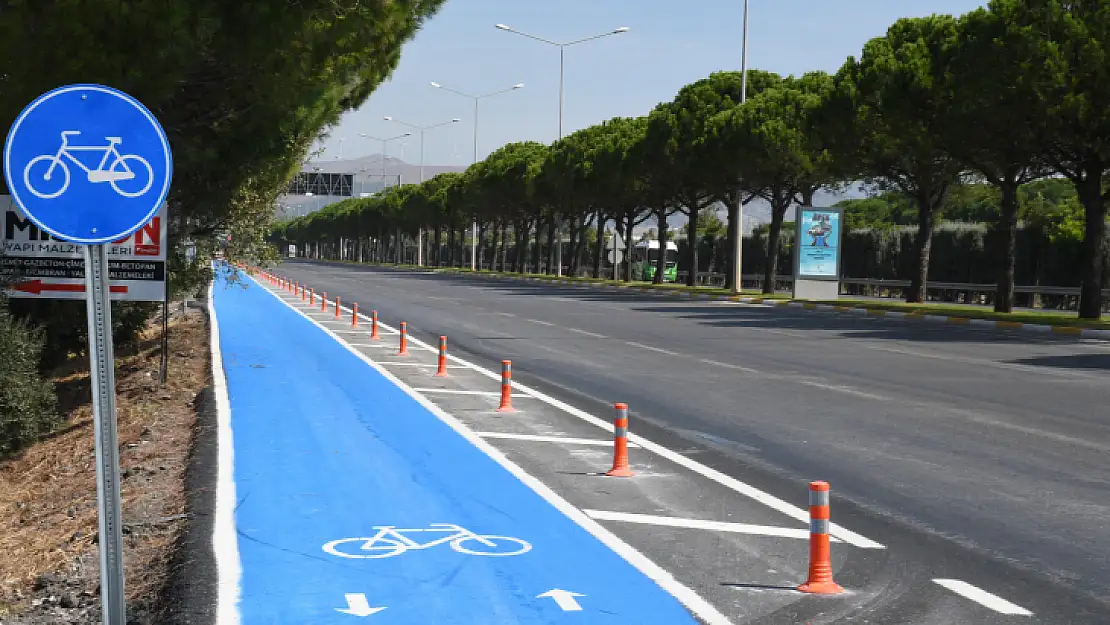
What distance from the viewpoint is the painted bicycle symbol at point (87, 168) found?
5203 millimetres

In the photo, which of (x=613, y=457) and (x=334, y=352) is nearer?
(x=613, y=457)

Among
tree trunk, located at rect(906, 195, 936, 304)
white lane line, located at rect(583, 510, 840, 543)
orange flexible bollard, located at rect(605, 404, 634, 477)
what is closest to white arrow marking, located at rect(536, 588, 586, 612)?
white lane line, located at rect(583, 510, 840, 543)

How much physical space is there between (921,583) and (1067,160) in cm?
3255

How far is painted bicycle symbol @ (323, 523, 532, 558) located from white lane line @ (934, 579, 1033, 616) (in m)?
2.56

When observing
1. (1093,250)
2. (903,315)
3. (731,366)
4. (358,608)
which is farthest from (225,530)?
(903,315)

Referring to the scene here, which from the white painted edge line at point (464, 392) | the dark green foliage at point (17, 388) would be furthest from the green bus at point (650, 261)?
the dark green foliage at point (17, 388)

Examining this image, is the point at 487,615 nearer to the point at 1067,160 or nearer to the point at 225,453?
the point at 225,453

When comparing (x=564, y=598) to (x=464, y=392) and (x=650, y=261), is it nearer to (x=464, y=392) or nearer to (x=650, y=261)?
(x=464, y=392)

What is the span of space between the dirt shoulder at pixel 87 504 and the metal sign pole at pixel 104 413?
1.23 metres

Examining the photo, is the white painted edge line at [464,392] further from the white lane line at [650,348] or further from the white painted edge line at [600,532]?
the white lane line at [650,348]

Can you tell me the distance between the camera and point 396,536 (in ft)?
26.7

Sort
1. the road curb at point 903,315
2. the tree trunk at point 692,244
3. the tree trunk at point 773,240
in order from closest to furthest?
the road curb at point 903,315
the tree trunk at point 773,240
the tree trunk at point 692,244

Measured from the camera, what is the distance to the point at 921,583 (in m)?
7.03

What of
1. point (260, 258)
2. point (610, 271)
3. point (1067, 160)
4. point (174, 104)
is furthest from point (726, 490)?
point (610, 271)
